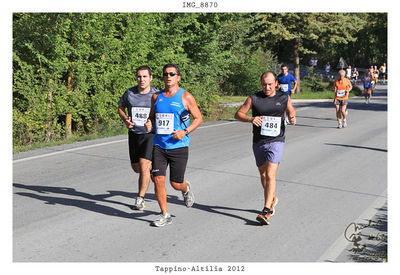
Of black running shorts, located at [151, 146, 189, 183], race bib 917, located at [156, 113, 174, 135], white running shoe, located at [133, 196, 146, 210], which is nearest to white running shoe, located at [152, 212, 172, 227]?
black running shorts, located at [151, 146, 189, 183]

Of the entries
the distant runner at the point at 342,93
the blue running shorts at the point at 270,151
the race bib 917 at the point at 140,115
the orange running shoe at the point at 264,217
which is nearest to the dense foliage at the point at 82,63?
the distant runner at the point at 342,93

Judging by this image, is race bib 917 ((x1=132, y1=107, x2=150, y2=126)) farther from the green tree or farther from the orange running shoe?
the green tree

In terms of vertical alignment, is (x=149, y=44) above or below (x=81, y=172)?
above

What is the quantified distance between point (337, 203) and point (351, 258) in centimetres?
223

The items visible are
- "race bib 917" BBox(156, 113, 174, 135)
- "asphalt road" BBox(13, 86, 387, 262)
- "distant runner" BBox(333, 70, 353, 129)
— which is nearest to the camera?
"asphalt road" BBox(13, 86, 387, 262)

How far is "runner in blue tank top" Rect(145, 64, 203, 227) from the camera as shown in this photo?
641 centimetres

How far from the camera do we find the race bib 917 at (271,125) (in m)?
6.68

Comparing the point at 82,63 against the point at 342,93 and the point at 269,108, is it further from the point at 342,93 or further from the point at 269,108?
the point at 269,108

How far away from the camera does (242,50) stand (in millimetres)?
31078

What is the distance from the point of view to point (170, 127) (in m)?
6.41

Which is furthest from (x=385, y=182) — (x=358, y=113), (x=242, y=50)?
(x=242, y=50)

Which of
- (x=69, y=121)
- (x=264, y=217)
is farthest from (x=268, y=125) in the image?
(x=69, y=121)

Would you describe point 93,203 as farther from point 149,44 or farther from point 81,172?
point 149,44

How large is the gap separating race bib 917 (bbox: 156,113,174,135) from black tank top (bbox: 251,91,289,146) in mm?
1082
